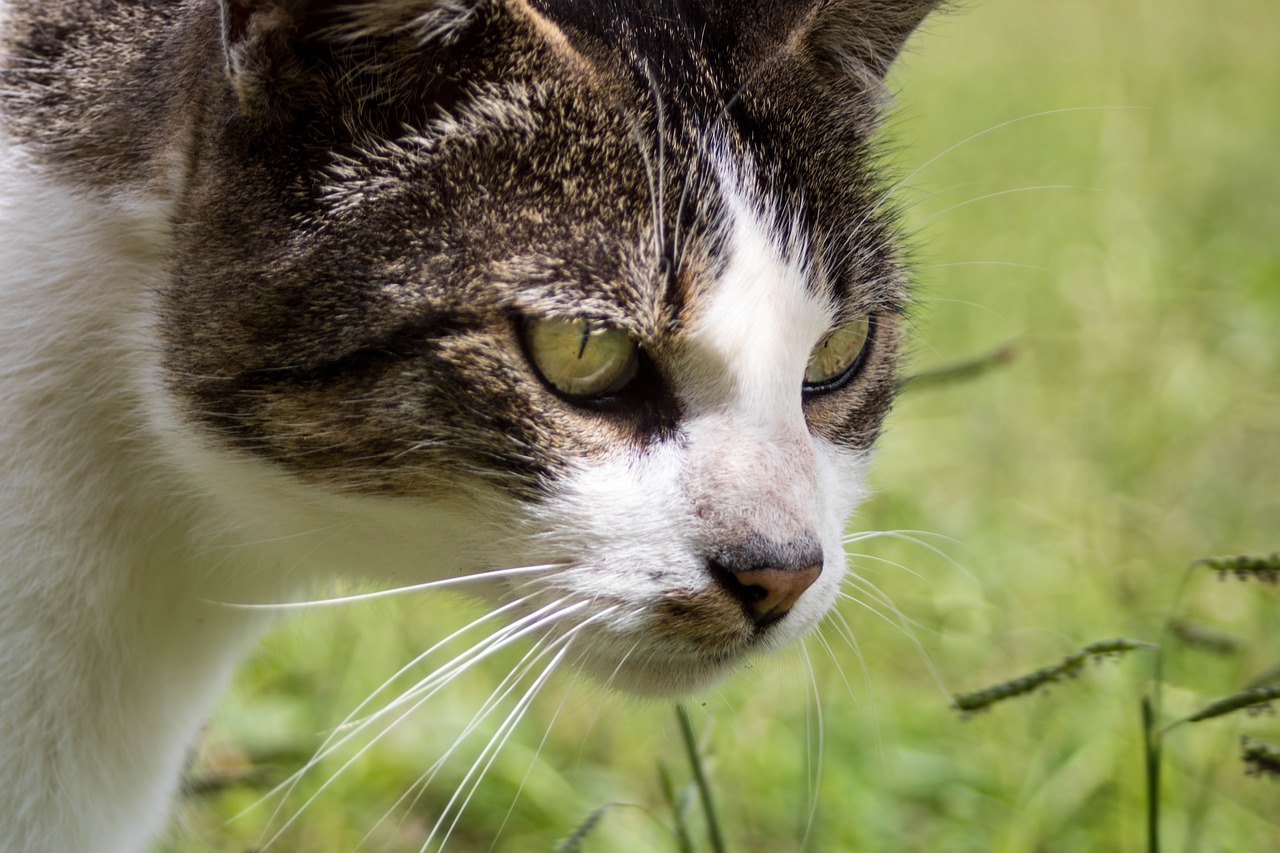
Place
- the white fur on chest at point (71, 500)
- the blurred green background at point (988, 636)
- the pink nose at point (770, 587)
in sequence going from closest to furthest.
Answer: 1. the pink nose at point (770, 587)
2. the white fur on chest at point (71, 500)
3. the blurred green background at point (988, 636)

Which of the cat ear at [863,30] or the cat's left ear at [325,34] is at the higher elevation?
the cat ear at [863,30]

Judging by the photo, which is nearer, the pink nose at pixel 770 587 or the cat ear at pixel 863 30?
the pink nose at pixel 770 587

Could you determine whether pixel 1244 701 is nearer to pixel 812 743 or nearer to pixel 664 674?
pixel 664 674

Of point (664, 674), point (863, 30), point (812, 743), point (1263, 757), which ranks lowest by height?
point (812, 743)

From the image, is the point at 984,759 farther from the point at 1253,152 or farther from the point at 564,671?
the point at 1253,152

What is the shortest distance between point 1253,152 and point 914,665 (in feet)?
11.6

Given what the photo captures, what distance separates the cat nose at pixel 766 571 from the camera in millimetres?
1195

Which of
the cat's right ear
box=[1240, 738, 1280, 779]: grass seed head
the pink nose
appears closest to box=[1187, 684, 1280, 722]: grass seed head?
box=[1240, 738, 1280, 779]: grass seed head

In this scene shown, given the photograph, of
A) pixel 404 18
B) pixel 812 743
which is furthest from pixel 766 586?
pixel 812 743

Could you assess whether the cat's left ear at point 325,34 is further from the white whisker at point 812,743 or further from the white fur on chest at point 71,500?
the white whisker at point 812,743

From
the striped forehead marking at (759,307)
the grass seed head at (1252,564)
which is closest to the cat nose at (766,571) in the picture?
the striped forehead marking at (759,307)

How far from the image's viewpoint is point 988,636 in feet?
7.61

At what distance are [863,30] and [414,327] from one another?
0.77 meters

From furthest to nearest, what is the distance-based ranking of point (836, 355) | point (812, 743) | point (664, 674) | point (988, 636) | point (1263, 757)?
point (988, 636) → point (812, 743) → point (836, 355) → point (664, 674) → point (1263, 757)
